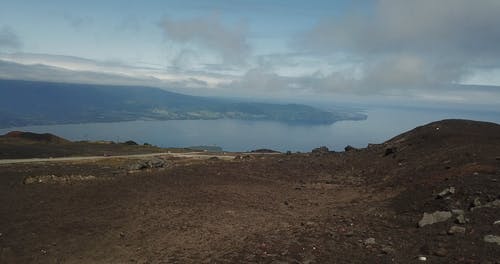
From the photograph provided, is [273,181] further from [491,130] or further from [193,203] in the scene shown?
[491,130]

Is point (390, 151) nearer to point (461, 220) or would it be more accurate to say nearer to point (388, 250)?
point (461, 220)

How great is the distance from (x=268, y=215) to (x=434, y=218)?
6.07 m

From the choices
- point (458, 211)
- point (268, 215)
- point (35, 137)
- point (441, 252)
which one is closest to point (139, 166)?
point (268, 215)

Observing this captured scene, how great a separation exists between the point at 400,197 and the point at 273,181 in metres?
8.78

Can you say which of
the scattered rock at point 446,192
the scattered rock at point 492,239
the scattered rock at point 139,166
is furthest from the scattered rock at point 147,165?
the scattered rock at point 492,239

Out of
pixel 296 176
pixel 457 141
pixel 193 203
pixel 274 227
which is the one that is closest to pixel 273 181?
pixel 296 176

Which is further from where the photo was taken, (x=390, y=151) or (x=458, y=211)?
(x=390, y=151)

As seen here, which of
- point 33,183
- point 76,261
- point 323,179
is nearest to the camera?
point 76,261

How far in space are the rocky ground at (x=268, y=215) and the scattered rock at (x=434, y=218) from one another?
32 millimetres

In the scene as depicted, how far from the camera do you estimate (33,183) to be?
86.4ft

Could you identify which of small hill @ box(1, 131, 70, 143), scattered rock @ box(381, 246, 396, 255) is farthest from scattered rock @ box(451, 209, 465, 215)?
small hill @ box(1, 131, 70, 143)

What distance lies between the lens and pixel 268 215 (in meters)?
18.2

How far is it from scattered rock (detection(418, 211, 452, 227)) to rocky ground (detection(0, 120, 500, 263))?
0.03 m

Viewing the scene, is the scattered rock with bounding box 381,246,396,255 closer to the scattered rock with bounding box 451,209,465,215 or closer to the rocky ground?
the rocky ground
